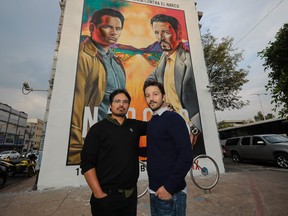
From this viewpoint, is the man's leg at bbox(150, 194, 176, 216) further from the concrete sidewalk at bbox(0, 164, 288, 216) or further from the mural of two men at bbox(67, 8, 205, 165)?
the mural of two men at bbox(67, 8, 205, 165)

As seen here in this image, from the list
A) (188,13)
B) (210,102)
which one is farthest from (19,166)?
(188,13)

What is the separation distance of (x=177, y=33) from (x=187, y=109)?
4.04 meters

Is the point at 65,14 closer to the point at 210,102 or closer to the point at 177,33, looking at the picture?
the point at 177,33

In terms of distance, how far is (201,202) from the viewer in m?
3.84

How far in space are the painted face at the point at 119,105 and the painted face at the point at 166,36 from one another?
6909mm

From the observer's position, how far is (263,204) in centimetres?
355


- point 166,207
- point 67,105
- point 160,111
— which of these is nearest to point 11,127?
point 67,105

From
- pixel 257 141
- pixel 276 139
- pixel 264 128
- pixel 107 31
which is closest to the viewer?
pixel 107 31

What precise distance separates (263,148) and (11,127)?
159ft

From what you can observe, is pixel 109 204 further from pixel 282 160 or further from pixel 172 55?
pixel 282 160

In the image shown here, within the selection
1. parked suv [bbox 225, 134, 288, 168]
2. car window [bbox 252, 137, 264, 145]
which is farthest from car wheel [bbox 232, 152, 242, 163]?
car window [bbox 252, 137, 264, 145]

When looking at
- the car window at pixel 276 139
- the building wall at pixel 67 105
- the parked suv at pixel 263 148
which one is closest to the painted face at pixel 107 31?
the building wall at pixel 67 105

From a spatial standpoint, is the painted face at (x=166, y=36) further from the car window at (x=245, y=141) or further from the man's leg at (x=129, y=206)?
the car window at (x=245, y=141)

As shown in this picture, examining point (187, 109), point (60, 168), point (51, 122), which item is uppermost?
point (187, 109)
